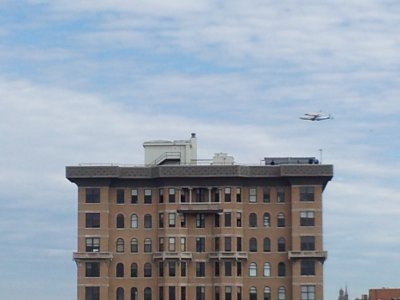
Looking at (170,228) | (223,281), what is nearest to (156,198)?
(170,228)

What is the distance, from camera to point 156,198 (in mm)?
156875

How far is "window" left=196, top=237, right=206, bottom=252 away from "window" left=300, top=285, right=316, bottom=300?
1425cm

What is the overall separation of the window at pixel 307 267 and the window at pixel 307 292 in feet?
5.69

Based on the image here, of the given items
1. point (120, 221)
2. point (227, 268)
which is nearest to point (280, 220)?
point (227, 268)

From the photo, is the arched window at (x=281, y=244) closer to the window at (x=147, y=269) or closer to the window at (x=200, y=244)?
the window at (x=200, y=244)

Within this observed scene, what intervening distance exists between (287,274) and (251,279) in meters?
4.85

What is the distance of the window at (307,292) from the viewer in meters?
152

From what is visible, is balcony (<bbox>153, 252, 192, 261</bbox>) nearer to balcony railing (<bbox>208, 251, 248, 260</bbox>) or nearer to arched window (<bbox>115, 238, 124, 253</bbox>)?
balcony railing (<bbox>208, 251, 248, 260</bbox>)

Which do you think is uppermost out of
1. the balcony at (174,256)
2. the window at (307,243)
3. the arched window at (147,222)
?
the arched window at (147,222)

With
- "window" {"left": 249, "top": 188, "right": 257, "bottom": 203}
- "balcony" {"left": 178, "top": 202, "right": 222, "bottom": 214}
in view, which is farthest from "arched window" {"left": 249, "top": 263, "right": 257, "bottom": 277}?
"window" {"left": 249, "top": 188, "right": 257, "bottom": 203}

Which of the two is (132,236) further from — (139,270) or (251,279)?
(251,279)

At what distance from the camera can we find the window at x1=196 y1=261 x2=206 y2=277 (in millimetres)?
154250

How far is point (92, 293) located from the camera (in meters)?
153

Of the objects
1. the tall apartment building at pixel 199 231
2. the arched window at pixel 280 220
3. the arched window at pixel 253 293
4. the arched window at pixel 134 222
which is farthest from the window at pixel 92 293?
the arched window at pixel 280 220
